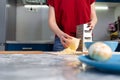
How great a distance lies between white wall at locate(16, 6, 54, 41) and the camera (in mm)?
3172

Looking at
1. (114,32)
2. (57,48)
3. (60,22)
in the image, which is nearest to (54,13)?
(60,22)

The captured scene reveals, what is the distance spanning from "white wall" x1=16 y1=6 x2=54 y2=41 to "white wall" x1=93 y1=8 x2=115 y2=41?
61cm

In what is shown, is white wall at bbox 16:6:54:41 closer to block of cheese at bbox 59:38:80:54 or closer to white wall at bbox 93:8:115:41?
white wall at bbox 93:8:115:41

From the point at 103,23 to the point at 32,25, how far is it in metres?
0.95

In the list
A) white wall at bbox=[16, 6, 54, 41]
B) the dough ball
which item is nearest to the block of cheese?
the dough ball

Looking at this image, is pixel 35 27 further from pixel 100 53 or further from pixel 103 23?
pixel 100 53

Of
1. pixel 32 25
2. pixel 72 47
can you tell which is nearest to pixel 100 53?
pixel 72 47

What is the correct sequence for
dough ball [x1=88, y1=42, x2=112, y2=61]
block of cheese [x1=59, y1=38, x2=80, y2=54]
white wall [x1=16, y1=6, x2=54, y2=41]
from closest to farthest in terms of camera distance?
dough ball [x1=88, y1=42, x2=112, y2=61], block of cheese [x1=59, y1=38, x2=80, y2=54], white wall [x1=16, y1=6, x2=54, y2=41]

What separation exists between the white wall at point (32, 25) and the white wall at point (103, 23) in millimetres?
612

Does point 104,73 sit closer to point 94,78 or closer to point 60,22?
point 94,78

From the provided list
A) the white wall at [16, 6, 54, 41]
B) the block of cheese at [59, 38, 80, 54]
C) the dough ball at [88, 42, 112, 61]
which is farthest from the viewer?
the white wall at [16, 6, 54, 41]

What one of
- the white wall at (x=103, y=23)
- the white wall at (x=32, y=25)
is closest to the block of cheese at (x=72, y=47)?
the white wall at (x=32, y=25)

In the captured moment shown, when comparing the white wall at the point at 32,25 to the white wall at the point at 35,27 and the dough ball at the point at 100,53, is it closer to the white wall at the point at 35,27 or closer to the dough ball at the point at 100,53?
the white wall at the point at 35,27

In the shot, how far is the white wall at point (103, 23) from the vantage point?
326cm
